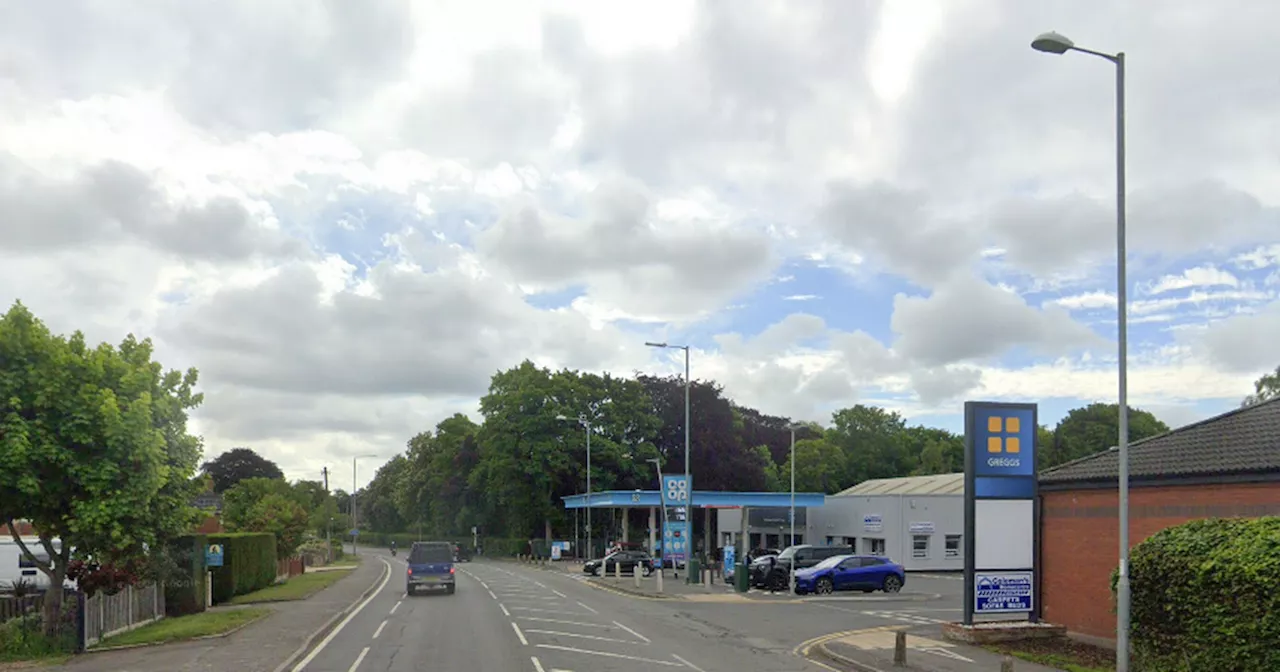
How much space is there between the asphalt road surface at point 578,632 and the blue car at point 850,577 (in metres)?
4.33

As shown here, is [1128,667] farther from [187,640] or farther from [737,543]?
[737,543]

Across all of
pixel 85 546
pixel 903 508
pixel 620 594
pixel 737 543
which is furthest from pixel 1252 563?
pixel 737 543

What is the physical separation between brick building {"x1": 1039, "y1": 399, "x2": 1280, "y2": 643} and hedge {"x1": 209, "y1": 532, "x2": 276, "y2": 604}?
83.3ft

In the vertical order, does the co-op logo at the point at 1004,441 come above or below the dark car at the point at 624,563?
above

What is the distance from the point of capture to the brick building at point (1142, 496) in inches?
746

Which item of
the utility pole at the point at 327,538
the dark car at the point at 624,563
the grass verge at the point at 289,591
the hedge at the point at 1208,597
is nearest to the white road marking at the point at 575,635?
the hedge at the point at 1208,597

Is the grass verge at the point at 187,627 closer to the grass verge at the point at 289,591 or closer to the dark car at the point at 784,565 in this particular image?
the grass verge at the point at 289,591

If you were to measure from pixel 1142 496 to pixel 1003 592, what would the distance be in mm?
3922

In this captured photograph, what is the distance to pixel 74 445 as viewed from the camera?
806 inches

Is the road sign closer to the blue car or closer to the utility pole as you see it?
the blue car

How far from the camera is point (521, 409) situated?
8400 cm

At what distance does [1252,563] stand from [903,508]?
45.1 metres

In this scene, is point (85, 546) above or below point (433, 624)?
above

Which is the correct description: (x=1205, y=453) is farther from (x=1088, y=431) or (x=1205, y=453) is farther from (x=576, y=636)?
(x=1088, y=431)
